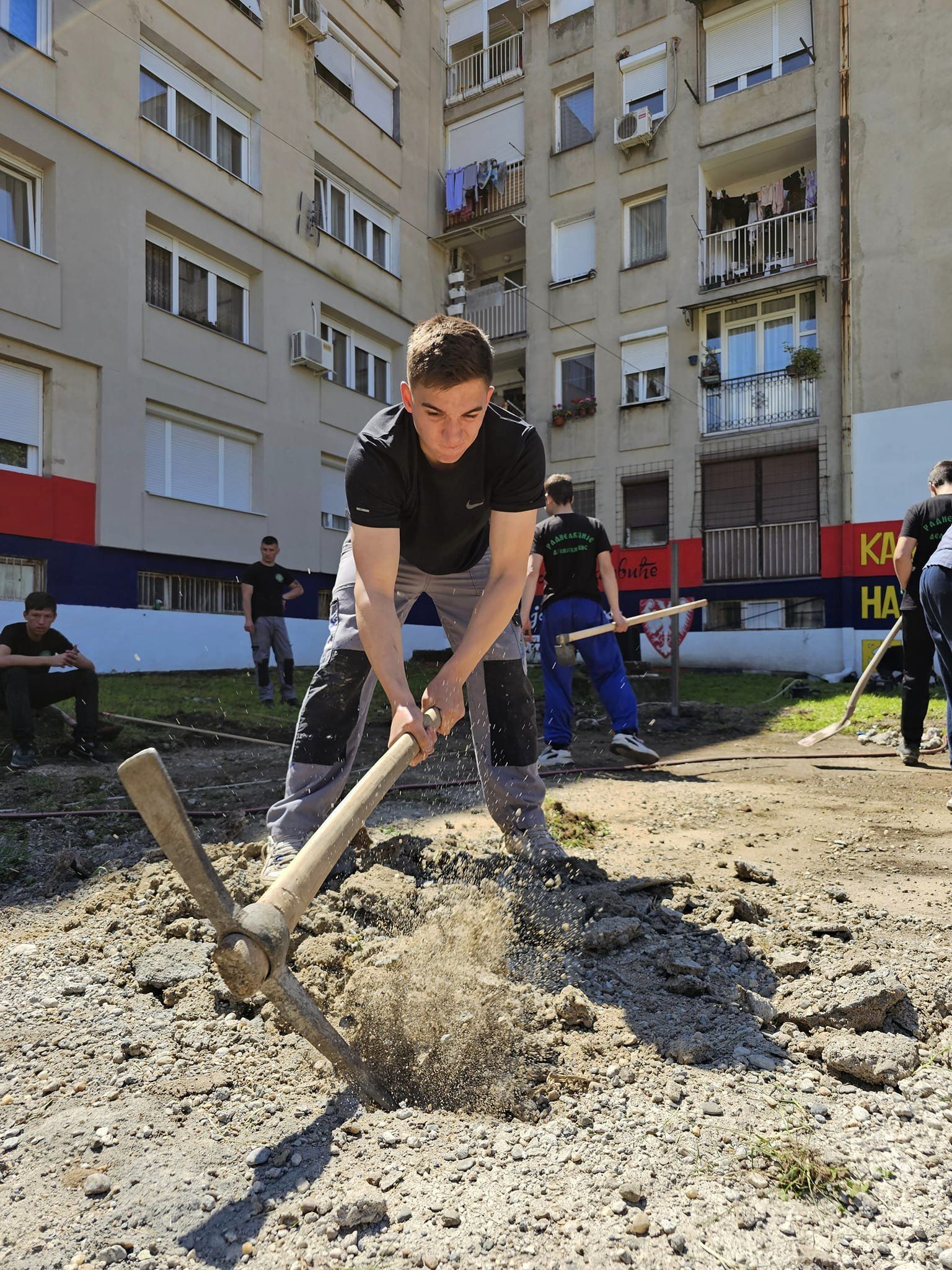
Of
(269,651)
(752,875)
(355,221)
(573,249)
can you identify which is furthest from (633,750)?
(573,249)

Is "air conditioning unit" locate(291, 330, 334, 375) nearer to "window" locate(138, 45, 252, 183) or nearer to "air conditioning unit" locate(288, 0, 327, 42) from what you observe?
"window" locate(138, 45, 252, 183)

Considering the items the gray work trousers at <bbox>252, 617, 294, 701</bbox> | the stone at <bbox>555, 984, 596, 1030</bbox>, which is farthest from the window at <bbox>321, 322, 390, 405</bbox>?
the stone at <bbox>555, 984, 596, 1030</bbox>

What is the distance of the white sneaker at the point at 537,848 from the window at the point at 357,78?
18.6 meters

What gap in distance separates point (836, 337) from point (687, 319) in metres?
3.00

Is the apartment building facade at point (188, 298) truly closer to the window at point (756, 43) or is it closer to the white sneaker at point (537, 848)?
the window at point (756, 43)

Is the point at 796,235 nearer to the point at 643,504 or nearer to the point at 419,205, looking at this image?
the point at 643,504

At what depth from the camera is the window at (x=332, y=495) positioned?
1720cm

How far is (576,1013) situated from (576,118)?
2156cm

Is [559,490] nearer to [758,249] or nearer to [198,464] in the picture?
[198,464]

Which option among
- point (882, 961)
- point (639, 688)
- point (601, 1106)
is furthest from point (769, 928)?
point (639, 688)

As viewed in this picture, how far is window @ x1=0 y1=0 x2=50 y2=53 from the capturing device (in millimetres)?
11781

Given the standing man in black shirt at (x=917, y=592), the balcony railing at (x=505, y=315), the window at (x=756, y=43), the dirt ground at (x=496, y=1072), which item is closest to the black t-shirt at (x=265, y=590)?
the standing man in black shirt at (x=917, y=592)

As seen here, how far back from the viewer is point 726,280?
17.7 meters

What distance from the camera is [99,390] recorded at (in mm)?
12930
